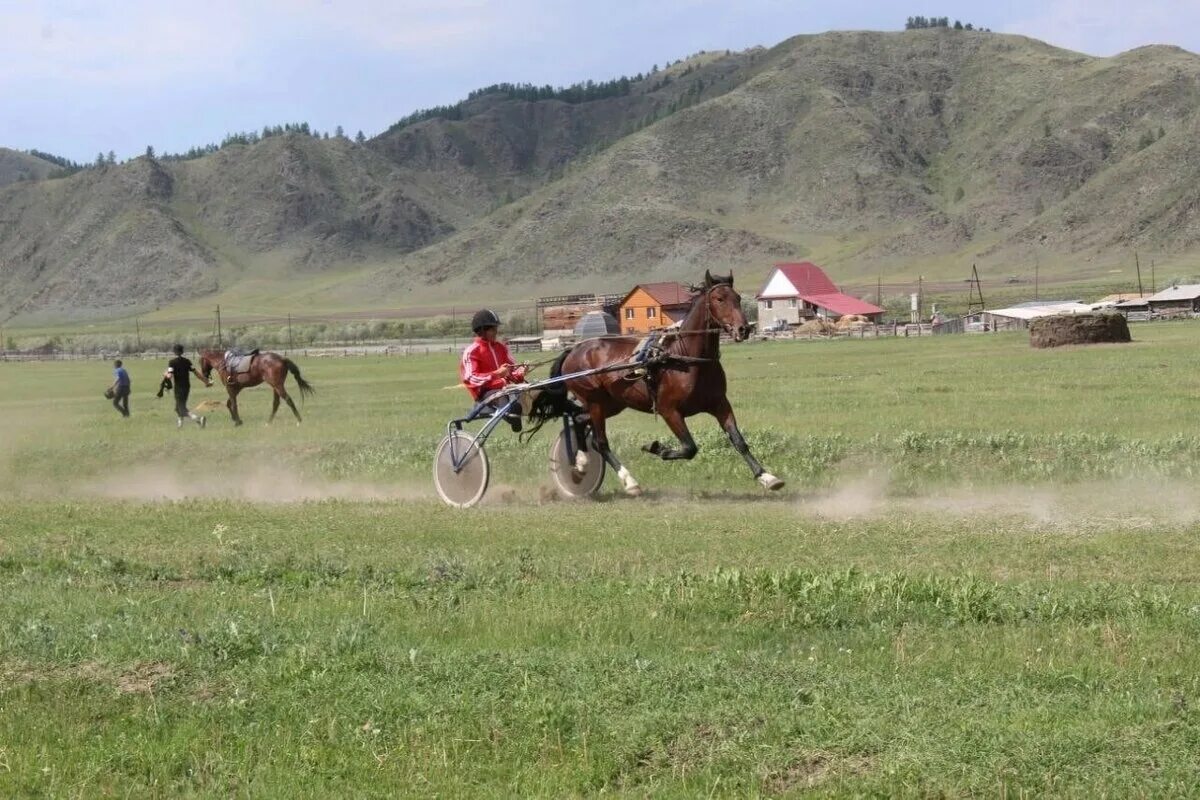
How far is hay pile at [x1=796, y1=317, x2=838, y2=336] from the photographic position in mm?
104938

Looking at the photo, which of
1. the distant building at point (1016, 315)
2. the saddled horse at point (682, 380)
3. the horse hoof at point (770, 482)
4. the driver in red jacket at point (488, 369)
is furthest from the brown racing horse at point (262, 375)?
the distant building at point (1016, 315)

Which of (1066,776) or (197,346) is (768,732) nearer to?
(1066,776)

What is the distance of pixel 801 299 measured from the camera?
133 meters

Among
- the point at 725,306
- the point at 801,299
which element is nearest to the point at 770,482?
the point at 725,306

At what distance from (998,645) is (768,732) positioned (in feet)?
7.56

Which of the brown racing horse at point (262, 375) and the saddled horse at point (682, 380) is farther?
the brown racing horse at point (262, 375)

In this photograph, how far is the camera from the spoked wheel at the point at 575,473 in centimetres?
1836

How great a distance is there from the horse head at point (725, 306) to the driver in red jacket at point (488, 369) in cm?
293

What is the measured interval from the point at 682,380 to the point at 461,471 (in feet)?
10.7

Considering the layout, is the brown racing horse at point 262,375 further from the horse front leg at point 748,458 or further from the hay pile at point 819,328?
the hay pile at point 819,328

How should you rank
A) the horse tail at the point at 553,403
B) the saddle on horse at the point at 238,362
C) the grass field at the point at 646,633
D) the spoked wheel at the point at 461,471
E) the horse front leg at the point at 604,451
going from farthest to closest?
1. the saddle on horse at the point at 238,362
2. the horse tail at the point at 553,403
3. the spoked wheel at the point at 461,471
4. the horse front leg at the point at 604,451
5. the grass field at the point at 646,633

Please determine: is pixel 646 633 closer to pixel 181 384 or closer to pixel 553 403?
pixel 553 403

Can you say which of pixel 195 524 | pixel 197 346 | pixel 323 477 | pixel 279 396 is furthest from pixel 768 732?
pixel 197 346

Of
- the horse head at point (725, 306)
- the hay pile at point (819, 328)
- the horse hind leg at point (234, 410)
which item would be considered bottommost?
the horse hind leg at point (234, 410)
